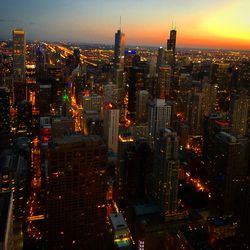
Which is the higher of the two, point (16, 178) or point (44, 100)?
point (44, 100)

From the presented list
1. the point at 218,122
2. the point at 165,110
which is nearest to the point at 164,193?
the point at 218,122

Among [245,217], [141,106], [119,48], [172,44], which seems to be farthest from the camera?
[172,44]

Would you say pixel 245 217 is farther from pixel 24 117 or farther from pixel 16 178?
pixel 24 117

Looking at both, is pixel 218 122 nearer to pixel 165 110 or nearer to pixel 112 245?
pixel 165 110

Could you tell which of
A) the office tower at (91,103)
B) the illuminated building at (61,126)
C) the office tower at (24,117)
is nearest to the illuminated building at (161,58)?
the office tower at (91,103)

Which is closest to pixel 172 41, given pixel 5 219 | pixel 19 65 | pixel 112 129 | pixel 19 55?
pixel 19 55

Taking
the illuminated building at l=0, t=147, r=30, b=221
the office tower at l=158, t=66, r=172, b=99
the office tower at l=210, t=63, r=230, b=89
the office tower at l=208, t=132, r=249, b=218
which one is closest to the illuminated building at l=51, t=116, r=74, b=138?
the illuminated building at l=0, t=147, r=30, b=221

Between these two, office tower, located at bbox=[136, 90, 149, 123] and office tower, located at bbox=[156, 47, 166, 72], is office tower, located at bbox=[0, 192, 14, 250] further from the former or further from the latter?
office tower, located at bbox=[156, 47, 166, 72]
